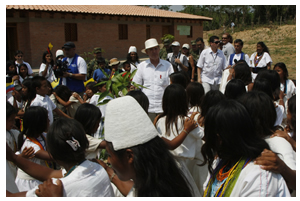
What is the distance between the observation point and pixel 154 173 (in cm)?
125

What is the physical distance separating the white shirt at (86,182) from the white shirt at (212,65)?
4222 mm

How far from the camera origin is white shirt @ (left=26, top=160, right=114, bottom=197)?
5.36 feet

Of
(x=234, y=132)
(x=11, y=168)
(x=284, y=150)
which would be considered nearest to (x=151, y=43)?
(x=11, y=168)

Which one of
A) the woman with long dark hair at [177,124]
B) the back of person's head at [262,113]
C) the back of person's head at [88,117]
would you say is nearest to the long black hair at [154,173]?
the back of person's head at [262,113]

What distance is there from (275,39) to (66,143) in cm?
2918

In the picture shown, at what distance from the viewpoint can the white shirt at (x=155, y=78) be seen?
13.7 feet

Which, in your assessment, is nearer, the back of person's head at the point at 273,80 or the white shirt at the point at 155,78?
the back of person's head at the point at 273,80

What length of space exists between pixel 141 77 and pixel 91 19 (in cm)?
1515

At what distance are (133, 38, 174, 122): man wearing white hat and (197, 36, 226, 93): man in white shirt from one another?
159cm

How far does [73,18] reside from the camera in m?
17.1

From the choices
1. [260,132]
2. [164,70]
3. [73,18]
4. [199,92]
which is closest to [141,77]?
[164,70]

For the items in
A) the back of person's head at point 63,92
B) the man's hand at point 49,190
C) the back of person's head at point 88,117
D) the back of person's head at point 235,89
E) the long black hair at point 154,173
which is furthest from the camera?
the back of person's head at point 63,92

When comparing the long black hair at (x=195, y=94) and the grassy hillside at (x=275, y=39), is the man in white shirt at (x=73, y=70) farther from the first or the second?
the grassy hillside at (x=275, y=39)

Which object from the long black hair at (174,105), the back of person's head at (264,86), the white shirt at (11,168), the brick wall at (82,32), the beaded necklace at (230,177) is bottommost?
the white shirt at (11,168)
